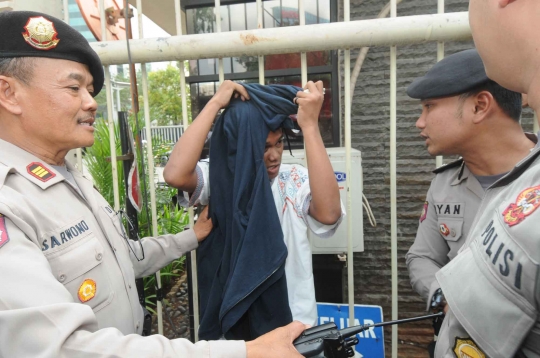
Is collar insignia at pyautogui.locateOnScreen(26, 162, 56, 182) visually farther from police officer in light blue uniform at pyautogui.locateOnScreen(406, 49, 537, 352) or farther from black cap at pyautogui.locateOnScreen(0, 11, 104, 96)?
police officer in light blue uniform at pyautogui.locateOnScreen(406, 49, 537, 352)

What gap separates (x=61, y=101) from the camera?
1232mm

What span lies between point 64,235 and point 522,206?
1209 millimetres

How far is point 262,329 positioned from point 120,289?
0.56 metres

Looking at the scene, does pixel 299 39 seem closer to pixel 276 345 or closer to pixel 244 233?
pixel 244 233

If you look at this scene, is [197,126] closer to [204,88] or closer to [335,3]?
[204,88]

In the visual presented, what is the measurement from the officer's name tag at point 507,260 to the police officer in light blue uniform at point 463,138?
66 centimetres

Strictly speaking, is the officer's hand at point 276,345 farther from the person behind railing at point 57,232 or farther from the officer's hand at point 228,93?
the officer's hand at point 228,93

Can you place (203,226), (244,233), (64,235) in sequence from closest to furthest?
(64,235) < (244,233) < (203,226)

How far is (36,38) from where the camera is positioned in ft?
3.91

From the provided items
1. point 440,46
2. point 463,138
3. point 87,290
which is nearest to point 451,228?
point 463,138

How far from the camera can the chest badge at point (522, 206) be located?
676mm

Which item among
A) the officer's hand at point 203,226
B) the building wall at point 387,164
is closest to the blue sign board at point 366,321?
the officer's hand at point 203,226

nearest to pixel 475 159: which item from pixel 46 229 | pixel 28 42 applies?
pixel 46 229

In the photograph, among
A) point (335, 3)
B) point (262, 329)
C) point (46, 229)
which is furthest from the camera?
point (335, 3)
